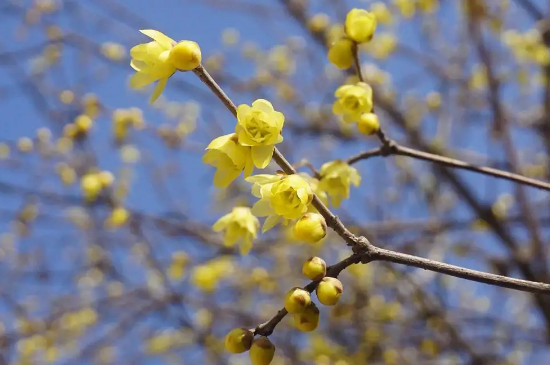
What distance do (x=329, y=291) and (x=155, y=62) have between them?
74 cm

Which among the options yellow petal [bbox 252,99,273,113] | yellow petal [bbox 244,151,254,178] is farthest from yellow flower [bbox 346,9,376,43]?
yellow petal [bbox 244,151,254,178]

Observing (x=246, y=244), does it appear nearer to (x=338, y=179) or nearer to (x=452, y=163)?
(x=338, y=179)

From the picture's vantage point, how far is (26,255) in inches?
239

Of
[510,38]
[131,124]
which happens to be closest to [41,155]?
[131,124]

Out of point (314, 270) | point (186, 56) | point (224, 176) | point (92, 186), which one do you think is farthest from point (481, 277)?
point (92, 186)

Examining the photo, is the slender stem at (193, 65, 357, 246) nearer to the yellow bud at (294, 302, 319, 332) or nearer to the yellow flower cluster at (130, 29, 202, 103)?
the yellow flower cluster at (130, 29, 202, 103)

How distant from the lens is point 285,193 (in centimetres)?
142

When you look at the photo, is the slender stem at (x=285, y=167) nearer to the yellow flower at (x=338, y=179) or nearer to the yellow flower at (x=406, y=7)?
the yellow flower at (x=338, y=179)

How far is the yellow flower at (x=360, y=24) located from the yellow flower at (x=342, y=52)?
35mm

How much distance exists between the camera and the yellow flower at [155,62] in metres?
1.45

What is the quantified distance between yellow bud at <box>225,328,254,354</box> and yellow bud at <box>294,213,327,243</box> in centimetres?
29

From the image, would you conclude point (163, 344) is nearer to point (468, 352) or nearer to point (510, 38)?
point (468, 352)

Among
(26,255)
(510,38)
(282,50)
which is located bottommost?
(26,255)

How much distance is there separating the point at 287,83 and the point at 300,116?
1.67 ft
